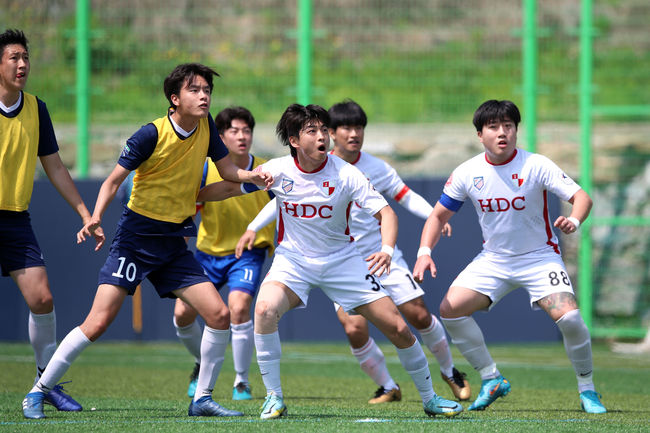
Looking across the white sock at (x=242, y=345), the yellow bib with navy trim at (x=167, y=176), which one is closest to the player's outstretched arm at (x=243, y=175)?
the yellow bib with navy trim at (x=167, y=176)

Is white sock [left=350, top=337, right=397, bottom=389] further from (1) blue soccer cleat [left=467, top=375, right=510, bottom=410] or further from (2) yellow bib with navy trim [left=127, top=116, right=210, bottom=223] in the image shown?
(2) yellow bib with navy trim [left=127, top=116, right=210, bottom=223]

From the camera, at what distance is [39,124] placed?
246 inches

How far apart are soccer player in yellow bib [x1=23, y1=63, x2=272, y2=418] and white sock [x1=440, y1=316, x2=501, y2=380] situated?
158cm

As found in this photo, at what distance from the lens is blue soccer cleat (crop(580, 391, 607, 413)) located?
6.27 metres

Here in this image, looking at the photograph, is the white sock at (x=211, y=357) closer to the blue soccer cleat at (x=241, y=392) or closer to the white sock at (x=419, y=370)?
the white sock at (x=419, y=370)

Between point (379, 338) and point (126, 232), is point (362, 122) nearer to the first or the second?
point (126, 232)

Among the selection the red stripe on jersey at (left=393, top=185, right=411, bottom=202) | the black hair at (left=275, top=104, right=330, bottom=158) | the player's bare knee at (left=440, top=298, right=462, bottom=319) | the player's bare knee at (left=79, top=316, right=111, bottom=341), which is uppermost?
the black hair at (left=275, top=104, right=330, bottom=158)

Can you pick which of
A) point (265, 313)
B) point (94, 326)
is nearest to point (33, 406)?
point (94, 326)

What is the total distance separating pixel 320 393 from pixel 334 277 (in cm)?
199

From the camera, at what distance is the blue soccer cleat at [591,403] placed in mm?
6270

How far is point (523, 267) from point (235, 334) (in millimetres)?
2269

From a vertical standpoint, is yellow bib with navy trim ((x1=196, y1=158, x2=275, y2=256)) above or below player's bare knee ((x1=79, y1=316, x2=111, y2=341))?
above

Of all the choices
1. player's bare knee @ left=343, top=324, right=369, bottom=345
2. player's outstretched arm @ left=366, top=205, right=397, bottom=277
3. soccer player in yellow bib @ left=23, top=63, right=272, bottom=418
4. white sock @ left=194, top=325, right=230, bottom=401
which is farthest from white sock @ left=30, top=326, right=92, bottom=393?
player's bare knee @ left=343, top=324, right=369, bottom=345

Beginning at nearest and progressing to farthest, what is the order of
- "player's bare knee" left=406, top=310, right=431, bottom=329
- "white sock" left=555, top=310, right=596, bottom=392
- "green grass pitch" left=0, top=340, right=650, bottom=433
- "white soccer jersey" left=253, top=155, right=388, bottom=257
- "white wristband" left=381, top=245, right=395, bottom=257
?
"green grass pitch" left=0, top=340, right=650, bottom=433 → "white wristband" left=381, top=245, right=395, bottom=257 → "white soccer jersey" left=253, top=155, right=388, bottom=257 → "white sock" left=555, top=310, right=596, bottom=392 → "player's bare knee" left=406, top=310, right=431, bottom=329
